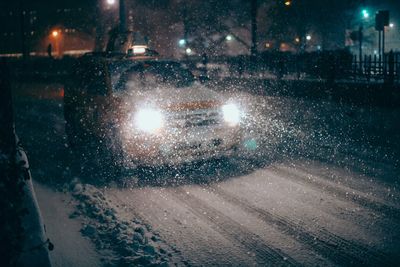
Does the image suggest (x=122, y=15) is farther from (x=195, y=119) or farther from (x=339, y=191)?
(x=339, y=191)

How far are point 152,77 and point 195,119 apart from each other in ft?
4.87

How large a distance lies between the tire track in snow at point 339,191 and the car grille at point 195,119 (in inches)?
52.3

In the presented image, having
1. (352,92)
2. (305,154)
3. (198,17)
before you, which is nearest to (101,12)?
(198,17)

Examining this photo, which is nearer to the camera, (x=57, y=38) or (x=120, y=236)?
(x=120, y=236)

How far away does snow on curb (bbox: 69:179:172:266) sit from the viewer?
4145 millimetres

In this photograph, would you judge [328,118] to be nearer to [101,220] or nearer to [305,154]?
[305,154]

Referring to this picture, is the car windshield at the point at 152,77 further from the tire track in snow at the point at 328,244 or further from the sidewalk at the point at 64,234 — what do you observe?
the tire track in snow at the point at 328,244

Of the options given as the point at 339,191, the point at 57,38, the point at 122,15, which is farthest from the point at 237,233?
the point at 57,38

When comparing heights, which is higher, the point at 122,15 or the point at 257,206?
the point at 122,15

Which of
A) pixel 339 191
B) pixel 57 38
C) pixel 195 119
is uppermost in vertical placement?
pixel 57 38

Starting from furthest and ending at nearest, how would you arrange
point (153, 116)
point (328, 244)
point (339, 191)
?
point (153, 116)
point (339, 191)
point (328, 244)

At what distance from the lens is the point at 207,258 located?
422 centimetres

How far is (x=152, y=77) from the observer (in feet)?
26.8

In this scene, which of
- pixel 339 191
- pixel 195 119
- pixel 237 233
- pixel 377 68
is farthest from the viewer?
pixel 377 68
